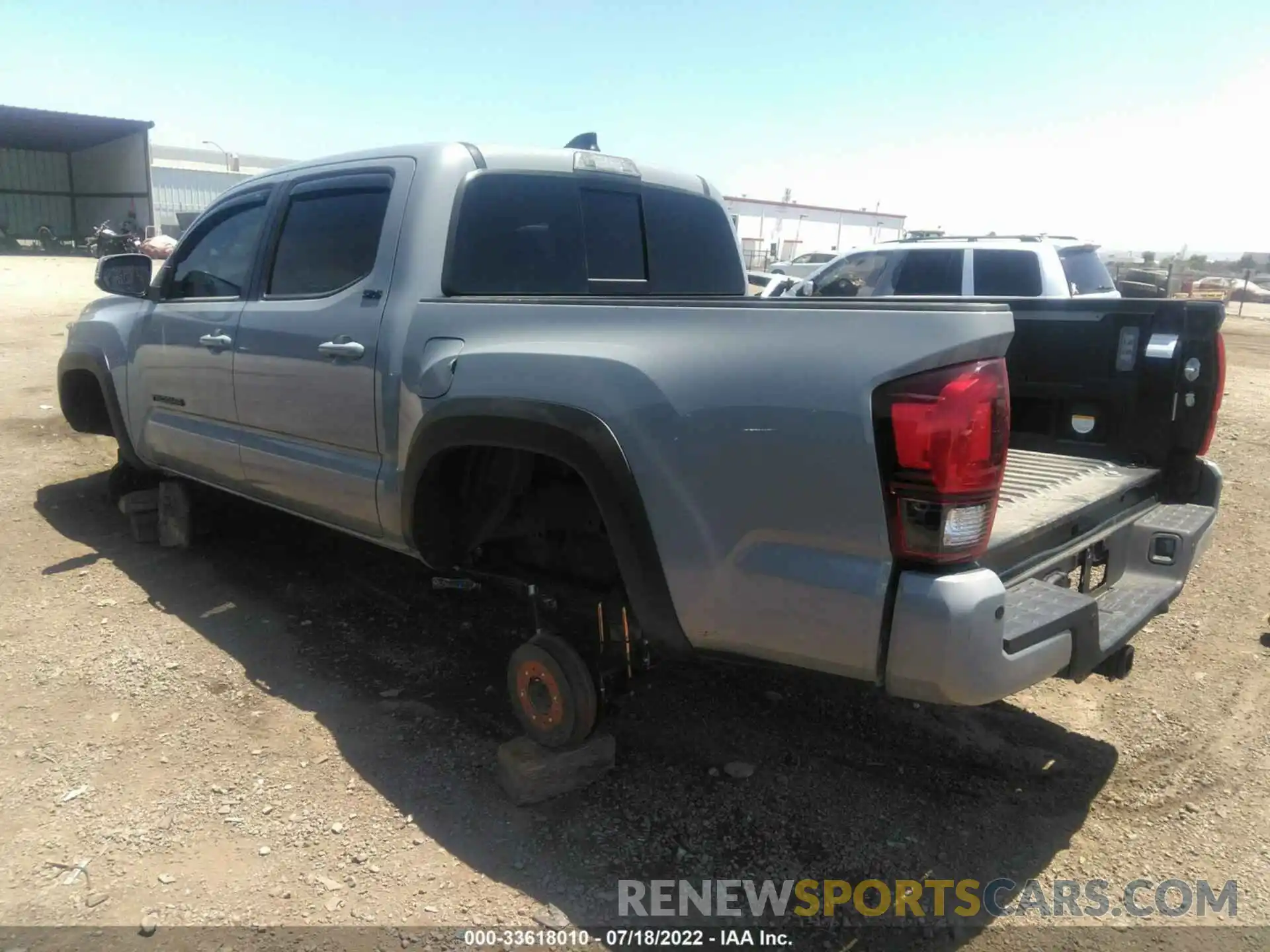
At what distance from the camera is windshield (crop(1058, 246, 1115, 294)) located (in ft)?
30.0

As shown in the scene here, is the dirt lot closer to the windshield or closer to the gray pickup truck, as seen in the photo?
the gray pickup truck

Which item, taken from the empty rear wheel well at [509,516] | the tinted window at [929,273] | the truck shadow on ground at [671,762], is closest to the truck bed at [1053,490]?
the truck shadow on ground at [671,762]

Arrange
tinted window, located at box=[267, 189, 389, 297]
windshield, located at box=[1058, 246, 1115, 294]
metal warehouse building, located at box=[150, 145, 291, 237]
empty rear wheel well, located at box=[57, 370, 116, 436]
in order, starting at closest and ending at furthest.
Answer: tinted window, located at box=[267, 189, 389, 297] → empty rear wheel well, located at box=[57, 370, 116, 436] → windshield, located at box=[1058, 246, 1115, 294] → metal warehouse building, located at box=[150, 145, 291, 237]

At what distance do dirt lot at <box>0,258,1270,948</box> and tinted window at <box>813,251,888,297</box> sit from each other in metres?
6.27

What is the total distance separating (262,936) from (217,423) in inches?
99.9

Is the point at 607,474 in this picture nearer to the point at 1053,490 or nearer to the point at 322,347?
the point at 322,347

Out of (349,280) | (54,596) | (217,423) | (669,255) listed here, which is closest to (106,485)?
(54,596)

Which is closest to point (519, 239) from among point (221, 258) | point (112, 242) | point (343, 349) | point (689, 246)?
point (343, 349)

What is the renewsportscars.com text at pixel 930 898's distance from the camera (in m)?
2.51

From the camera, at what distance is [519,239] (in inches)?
138

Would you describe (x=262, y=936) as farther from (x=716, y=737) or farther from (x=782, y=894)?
(x=716, y=737)

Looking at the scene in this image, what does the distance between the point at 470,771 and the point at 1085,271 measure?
8.86m

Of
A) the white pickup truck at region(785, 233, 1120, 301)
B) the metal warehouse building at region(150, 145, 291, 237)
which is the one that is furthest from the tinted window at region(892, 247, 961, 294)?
the metal warehouse building at region(150, 145, 291, 237)

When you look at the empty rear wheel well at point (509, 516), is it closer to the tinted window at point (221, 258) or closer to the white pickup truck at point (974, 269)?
the tinted window at point (221, 258)
